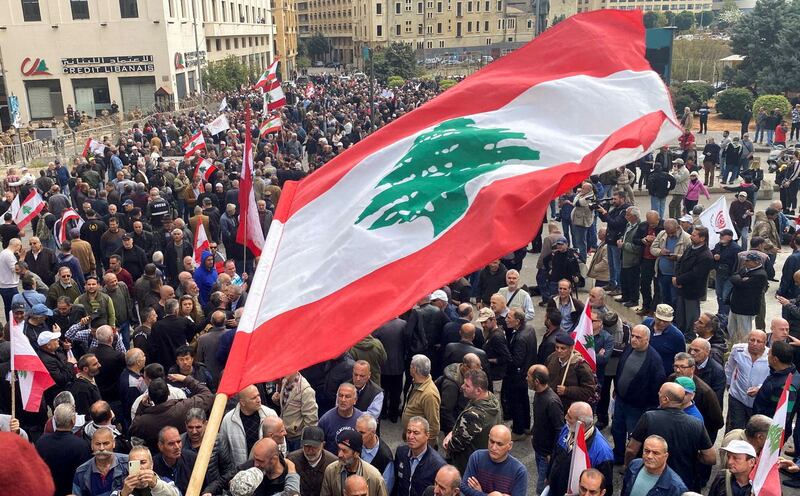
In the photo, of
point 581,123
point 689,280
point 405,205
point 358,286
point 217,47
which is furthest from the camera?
point 217,47

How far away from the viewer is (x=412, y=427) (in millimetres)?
5812

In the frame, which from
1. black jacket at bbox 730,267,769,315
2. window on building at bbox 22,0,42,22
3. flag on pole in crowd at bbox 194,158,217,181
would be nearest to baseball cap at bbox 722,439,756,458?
black jacket at bbox 730,267,769,315

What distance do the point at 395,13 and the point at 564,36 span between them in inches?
4808

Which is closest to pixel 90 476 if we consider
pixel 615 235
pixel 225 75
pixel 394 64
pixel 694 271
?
pixel 694 271

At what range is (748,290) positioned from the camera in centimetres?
961

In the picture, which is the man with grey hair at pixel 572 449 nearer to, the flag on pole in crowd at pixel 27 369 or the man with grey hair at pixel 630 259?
the flag on pole in crowd at pixel 27 369

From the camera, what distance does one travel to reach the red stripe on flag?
12.2 ft

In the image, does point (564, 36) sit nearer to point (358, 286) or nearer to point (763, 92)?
point (358, 286)

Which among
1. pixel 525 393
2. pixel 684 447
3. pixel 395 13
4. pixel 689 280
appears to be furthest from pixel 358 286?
pixel 395 13

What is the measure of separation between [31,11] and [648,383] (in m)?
48.4

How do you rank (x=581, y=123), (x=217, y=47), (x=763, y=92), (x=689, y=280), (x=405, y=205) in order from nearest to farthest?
(x=405, y=205) → (x=581, y=123) → (x=689, y=280) → (x=763, y=92) → (x=217, y=47)

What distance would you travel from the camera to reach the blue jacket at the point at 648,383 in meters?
7.19

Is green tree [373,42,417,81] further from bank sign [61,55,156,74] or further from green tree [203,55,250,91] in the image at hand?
bank sign [61,55,156,74]

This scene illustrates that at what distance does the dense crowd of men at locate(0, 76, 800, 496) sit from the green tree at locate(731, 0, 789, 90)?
33.8 metres
